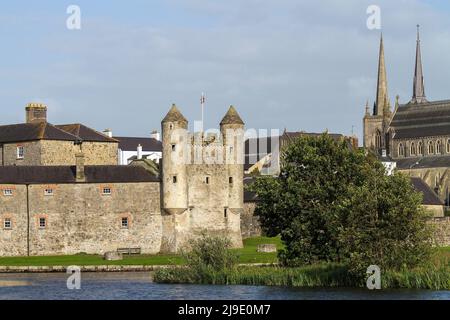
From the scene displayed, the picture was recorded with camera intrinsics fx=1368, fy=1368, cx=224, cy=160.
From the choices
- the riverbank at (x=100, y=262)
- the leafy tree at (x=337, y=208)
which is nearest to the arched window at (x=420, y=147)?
the riverbank at (x=100, y=262)

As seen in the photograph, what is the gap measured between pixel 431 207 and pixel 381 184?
5378 cm

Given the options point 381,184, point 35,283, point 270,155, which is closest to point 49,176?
point 35,283

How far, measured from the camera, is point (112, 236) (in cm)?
9388

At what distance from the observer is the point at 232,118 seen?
3812 inches

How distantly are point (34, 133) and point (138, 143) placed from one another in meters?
47.0

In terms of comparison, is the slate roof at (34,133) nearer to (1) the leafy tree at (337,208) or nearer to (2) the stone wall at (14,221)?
(2) the stone wall at (14,221)

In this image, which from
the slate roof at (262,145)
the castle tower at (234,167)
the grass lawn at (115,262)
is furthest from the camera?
the slate roof at (262,145)

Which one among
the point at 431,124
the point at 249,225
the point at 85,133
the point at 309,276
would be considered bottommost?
the point at 309,276

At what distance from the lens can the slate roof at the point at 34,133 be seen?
105375 mm

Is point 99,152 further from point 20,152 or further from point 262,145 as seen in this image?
point 262,145

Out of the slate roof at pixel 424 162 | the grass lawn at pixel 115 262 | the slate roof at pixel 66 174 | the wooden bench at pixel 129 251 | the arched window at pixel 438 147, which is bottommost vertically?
the grass lawn at pixel 115 262

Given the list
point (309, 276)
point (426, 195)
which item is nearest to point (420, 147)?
point (426, 195)

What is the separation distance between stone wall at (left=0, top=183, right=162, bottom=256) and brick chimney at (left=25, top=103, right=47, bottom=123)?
1779cm

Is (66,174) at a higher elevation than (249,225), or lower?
higher
